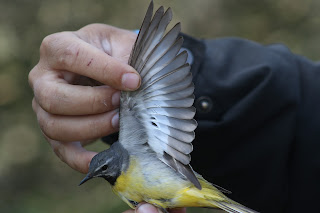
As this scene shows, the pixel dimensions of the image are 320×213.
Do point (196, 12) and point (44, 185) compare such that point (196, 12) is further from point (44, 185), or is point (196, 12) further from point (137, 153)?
point (137, 153)

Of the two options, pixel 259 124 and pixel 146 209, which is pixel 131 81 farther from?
pixel 259 124

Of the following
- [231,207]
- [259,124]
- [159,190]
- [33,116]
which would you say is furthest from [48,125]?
[33,116]

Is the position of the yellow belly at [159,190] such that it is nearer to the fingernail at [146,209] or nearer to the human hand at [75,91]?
the fingernail at [146,209]

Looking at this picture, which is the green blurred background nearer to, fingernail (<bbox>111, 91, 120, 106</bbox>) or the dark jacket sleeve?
the dark jacket sleeve

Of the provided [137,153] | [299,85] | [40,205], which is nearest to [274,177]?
[299,85]

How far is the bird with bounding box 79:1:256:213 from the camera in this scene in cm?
214

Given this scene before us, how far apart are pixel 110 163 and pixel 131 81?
1.62ft

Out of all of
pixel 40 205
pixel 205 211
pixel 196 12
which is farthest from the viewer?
pixel 196 12

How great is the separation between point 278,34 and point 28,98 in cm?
527

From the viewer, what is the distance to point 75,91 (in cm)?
256

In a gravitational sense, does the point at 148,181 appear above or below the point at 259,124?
below

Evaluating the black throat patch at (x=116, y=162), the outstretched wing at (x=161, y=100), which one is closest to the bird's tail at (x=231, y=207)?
the outstretched wing at (x=161, y=100)

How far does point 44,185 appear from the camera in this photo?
6.59m

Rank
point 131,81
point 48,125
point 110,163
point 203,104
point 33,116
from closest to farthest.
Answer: point 131,81 → point 110,163 → point 48,125 → point 203,104 → point 33,116
